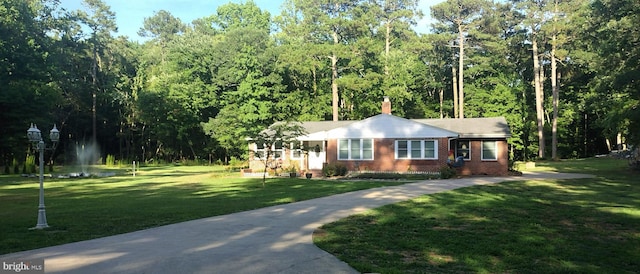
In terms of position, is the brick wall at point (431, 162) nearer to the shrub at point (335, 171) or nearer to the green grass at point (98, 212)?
the shrub at point (335, 171)

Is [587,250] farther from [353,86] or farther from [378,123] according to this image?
[353,86]

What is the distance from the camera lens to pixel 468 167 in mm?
27094

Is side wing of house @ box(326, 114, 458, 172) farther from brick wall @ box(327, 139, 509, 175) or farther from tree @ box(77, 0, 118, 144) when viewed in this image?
tree @ box(77, 0, 118, 144)

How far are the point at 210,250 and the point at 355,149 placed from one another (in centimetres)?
2140

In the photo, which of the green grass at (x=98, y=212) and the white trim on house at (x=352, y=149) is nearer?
the green grass at (x=98, y=212)

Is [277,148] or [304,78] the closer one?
[277,148]

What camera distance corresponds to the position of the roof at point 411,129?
1037 inches

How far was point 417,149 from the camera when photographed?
2686cm

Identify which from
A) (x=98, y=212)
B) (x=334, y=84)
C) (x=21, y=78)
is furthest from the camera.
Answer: (x=334, y=84)

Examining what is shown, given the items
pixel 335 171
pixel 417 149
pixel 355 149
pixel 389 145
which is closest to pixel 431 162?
pixel 417 149

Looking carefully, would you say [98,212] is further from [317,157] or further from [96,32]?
[96,32]

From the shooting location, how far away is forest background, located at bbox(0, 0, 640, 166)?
4116 cm

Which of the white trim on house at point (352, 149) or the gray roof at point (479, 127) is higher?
the gray roof at point (479, 127)

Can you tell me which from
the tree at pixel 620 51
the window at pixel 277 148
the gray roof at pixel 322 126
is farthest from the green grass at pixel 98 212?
the tree at pixel 620 51
